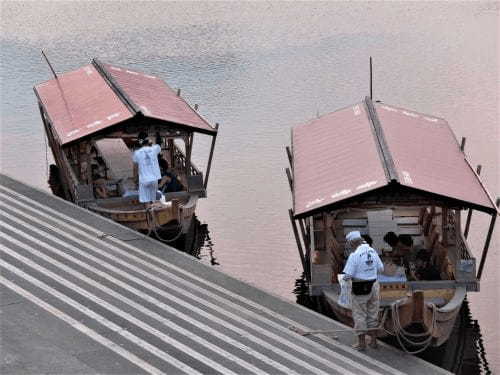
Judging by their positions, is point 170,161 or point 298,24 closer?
point 170,161

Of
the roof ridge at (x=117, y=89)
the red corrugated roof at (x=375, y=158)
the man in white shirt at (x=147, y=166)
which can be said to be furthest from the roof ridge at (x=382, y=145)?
the roof ridge at (x=117, y=89)

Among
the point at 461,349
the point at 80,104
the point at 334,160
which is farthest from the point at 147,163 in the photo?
the point at 461,349

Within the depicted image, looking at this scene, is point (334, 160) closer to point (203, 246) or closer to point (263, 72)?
point (203, 246)

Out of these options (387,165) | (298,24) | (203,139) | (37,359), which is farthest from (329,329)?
(298,24)

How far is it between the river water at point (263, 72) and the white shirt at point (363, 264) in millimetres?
5629

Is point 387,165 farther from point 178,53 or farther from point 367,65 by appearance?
point 178,53

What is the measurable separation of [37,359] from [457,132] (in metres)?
19.3

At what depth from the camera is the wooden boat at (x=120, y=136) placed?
77.2 feet

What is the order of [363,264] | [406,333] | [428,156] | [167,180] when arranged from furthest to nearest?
[167,180]
[428,156]
[406,333]
[363,264]

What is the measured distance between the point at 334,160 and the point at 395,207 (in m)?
2.53

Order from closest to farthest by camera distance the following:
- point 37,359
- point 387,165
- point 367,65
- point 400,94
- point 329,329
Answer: point 37,359, point 329,329, point 387,165, point 400,94, point 367,65

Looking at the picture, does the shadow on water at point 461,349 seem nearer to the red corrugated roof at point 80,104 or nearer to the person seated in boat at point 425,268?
the person seated in boat at point 425,268

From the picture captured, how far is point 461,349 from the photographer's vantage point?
64.8 feet

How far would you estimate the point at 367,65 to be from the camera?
38250mm
